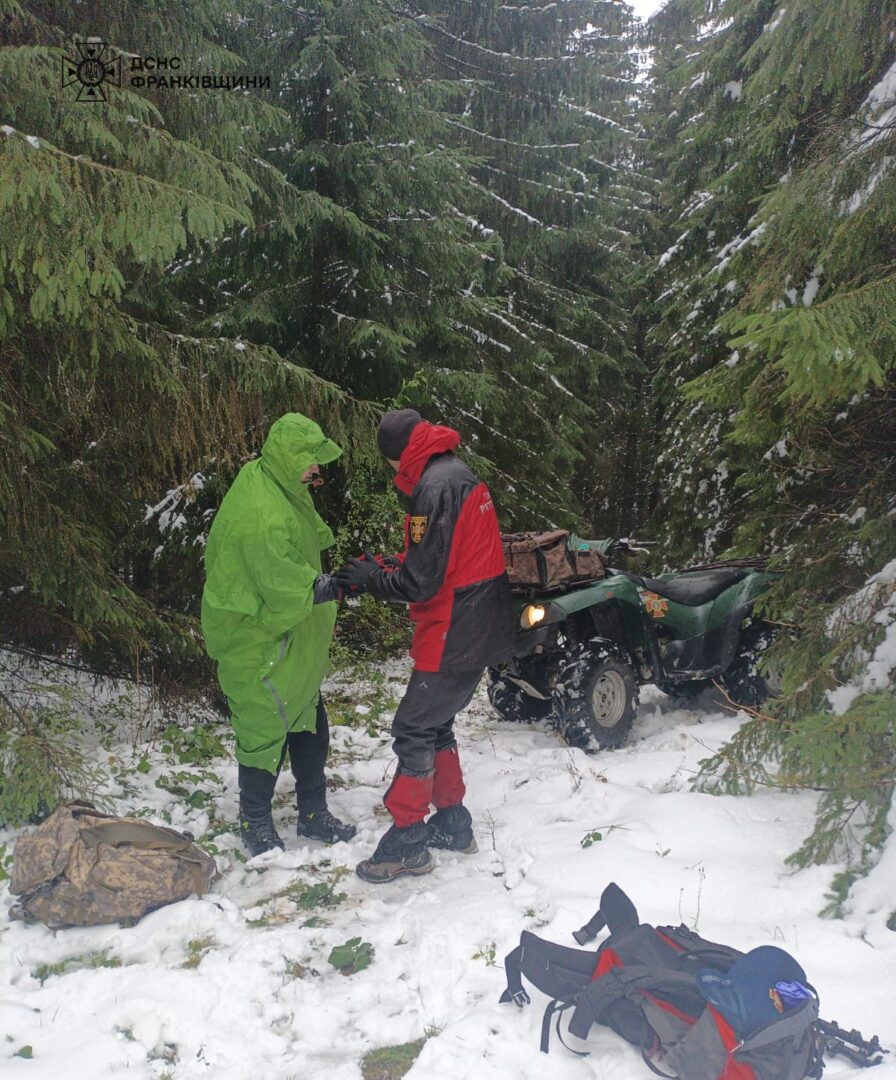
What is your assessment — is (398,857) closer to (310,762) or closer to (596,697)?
(310,762)

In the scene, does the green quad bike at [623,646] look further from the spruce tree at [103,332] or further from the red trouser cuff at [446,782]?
the spruce tree at [103,332]

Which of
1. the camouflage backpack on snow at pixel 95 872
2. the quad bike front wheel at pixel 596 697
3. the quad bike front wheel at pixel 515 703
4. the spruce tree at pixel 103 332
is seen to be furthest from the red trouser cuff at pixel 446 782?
the quad bike front wheel at pixel 515 703

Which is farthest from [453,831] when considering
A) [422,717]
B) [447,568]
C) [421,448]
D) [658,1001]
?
[421,448]

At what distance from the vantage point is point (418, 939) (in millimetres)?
3533

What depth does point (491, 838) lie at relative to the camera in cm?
466

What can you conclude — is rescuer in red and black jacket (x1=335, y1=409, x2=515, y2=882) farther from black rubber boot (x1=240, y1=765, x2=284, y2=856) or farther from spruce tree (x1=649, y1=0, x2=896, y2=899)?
spruce tree (x1=649, y1=0, x2=896, y2=899)

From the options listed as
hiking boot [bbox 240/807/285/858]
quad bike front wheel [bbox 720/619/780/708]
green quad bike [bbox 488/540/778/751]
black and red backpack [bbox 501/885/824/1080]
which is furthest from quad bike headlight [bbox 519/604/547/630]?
black and red backpack [bbox 501/885/824/1080]

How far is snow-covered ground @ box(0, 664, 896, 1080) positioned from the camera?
2803 millimetres

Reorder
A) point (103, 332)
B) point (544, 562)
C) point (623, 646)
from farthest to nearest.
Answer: point (623, 646), point (544, 562), point (103, 332)

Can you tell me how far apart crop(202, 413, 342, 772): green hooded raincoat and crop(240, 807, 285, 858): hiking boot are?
1.03 ft

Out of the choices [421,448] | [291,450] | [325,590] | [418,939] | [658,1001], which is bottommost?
[418,939]

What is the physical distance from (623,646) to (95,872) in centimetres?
427

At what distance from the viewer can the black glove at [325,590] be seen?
428 cm

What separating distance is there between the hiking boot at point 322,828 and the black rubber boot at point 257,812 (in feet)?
0.69
